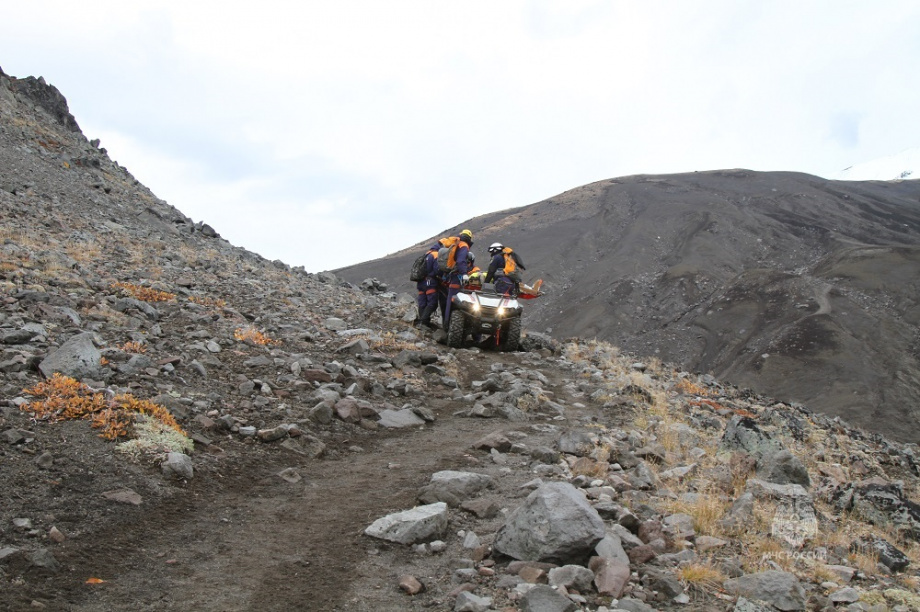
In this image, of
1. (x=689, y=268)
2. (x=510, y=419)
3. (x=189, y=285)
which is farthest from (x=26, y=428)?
(x=689, y=268)

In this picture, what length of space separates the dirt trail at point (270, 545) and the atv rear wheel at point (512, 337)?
734 cm

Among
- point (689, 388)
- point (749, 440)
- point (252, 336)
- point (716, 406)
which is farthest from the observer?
point (689, 388)

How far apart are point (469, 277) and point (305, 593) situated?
32.7 feet

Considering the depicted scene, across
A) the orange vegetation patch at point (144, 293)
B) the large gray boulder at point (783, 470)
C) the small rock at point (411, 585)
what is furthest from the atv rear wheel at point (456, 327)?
the small rock at point (411, 585)

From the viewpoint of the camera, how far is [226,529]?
15.0ft

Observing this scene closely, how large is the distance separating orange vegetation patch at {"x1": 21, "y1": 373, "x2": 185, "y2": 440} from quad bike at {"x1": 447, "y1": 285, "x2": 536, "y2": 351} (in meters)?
7.61

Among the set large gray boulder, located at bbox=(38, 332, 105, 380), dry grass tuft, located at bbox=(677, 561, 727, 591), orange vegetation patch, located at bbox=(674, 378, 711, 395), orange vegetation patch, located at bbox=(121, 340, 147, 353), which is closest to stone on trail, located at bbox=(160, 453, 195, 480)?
large gray boulder, located at bbox=(38, 332, 105, 380)

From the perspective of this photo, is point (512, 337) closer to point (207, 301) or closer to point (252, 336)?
point (252, 336)

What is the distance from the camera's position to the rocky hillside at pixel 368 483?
3.65m

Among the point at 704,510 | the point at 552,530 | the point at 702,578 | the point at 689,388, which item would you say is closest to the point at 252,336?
the point at 552,530

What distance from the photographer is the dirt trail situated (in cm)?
359

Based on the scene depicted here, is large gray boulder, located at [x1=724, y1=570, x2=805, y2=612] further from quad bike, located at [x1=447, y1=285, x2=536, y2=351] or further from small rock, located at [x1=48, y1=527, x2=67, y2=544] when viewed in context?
quad bike, located at [x1=447, y1=285, x2=536, y2=351]

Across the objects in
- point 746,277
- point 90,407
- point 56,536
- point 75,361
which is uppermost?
point 746,277

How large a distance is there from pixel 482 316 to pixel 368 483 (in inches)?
300
